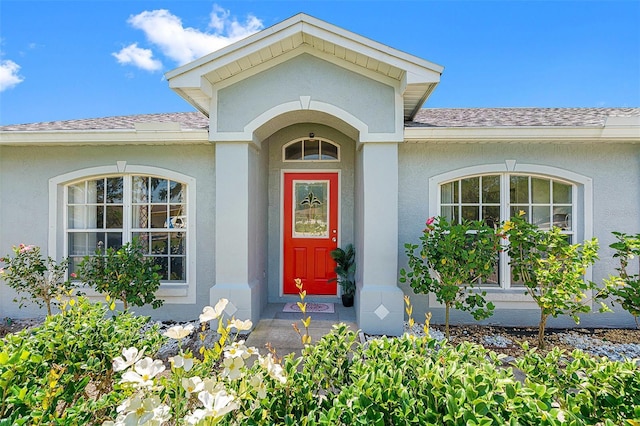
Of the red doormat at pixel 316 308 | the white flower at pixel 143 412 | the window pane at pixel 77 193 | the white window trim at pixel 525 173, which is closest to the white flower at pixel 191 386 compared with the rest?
the white flower at pixel 143 412

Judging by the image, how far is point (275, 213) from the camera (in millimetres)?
7035

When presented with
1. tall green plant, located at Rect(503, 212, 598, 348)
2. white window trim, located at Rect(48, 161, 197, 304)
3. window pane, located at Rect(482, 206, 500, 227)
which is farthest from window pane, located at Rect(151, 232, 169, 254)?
window pane, located at Rect(482, 206, 500, 227)

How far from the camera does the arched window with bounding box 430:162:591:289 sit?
5.83 m

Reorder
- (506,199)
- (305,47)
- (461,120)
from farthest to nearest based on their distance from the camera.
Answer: (461,120) → (506,199) → (305,47)

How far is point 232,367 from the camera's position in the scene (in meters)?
1.53

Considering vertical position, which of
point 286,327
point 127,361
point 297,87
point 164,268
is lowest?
point 286,327

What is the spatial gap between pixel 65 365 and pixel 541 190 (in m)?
7.06

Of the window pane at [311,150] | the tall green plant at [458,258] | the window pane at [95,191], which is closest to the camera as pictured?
the tall green plant at [458,258]

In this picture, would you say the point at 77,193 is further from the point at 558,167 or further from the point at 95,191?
the point at 558,167

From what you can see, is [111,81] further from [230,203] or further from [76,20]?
[230,203]

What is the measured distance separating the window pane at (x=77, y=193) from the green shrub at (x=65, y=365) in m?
4.66

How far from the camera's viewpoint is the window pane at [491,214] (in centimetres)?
597

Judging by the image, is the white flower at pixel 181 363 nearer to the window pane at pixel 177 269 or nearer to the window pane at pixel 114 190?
the window pane at pixel 177 269

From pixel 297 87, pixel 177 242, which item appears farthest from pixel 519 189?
pixel 177 242
